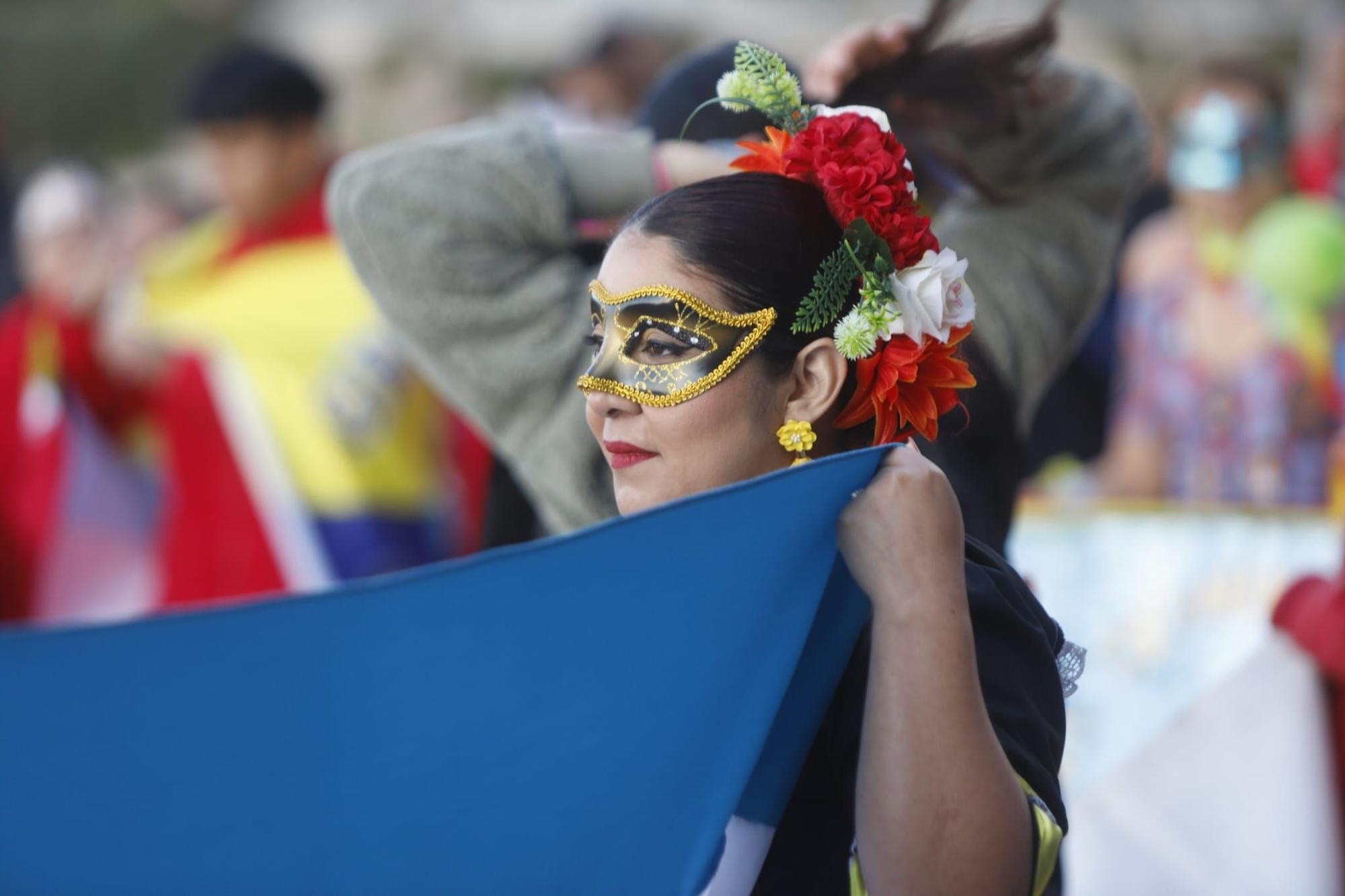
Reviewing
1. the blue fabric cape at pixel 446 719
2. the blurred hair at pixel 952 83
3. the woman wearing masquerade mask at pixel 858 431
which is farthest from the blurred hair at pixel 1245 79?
the blue fabric cape at pixel 446 719

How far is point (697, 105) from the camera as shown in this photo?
1.96m

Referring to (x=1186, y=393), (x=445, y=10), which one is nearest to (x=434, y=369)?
(x=1186, y=393)

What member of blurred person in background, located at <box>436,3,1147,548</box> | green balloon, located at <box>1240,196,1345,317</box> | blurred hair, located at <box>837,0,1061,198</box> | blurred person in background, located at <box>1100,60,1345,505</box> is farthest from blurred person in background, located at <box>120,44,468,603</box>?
blurred hair, located at <box>837,0,1061,198</box>

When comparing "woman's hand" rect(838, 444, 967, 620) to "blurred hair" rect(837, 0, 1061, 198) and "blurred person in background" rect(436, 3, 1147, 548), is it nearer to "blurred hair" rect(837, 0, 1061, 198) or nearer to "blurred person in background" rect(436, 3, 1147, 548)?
"blurred person in background" rect(436, 3, 1147, 548)

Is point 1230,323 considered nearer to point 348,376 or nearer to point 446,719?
point 348,376

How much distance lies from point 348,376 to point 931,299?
2699mm

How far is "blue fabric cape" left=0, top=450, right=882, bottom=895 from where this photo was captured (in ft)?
3.57

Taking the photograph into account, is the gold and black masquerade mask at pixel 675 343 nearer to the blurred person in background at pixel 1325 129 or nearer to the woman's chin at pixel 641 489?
the woman's chin at pixel 641 489

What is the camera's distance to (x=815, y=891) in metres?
1.37

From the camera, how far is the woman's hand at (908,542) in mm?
1240

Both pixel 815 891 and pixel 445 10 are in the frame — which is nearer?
pixel 815 891

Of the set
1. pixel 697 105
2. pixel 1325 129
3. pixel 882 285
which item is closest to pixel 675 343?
pixel 882 285

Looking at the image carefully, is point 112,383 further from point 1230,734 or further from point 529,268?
point 1230,734

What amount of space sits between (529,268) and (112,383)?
8.98 feet
